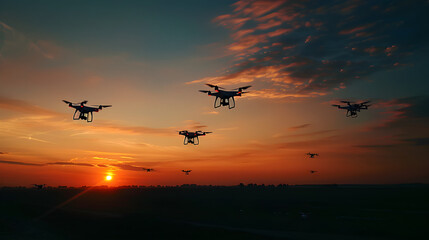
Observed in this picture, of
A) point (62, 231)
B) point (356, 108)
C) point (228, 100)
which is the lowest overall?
point (62, 231)

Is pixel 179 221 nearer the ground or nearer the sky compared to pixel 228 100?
nearer the ground

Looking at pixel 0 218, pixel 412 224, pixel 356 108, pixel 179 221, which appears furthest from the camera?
pixel 356 108

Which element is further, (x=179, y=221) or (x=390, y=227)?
(x=179, y=221)

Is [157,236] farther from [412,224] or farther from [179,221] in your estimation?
[412,224]

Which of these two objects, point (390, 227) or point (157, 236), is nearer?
point (157, 236)

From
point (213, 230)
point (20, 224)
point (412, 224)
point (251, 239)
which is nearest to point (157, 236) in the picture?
point (213, 230)

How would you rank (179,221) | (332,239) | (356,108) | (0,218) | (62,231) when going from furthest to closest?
(356,108) < (0,218) < (179,221) < (62,231) < (332,239)

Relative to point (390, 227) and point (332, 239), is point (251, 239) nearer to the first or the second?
point (332, 239)

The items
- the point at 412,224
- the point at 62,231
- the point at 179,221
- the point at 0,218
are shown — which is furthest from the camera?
the point at 0,218

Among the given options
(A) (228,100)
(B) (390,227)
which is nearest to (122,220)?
(A) (228,100)
